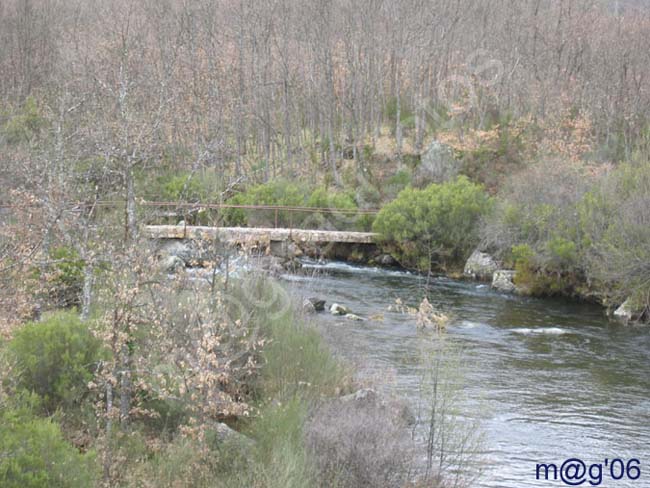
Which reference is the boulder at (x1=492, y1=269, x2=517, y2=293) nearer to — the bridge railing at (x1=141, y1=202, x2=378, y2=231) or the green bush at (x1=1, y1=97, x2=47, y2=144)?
the bridge railing at (x1=141, y1=202, x2=378, y2=231)

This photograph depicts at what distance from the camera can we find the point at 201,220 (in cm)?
3444

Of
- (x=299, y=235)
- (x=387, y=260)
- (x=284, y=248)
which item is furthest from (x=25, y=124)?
(x=387, y=260)

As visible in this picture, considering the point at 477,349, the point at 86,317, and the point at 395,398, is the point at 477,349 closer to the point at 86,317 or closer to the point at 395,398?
the point at 395,398

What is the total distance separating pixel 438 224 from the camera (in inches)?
1171

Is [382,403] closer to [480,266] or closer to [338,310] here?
[338,310]

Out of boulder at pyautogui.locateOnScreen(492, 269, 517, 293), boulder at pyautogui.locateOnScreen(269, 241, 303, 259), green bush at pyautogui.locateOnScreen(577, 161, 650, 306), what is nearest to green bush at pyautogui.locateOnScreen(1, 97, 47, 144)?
boulder at pyautogui.locateOnScreen(269, 241, 303, 259)

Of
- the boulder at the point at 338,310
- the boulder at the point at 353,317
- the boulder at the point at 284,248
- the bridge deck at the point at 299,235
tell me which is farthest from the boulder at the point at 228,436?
the boulder at the point at 284,248

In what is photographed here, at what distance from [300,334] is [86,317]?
111 inches

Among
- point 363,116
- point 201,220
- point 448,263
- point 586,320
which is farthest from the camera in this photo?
point 363,116

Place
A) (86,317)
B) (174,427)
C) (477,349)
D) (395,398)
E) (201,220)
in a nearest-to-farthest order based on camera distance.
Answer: (174,427) → (86,317) → (395,398) → (477,349) → (201,220)

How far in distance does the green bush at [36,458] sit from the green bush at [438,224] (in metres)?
23.0

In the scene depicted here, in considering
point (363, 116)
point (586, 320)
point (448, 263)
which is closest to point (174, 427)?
point (586, 320)

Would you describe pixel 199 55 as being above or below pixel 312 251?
above

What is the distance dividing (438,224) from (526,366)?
44.8 feet
